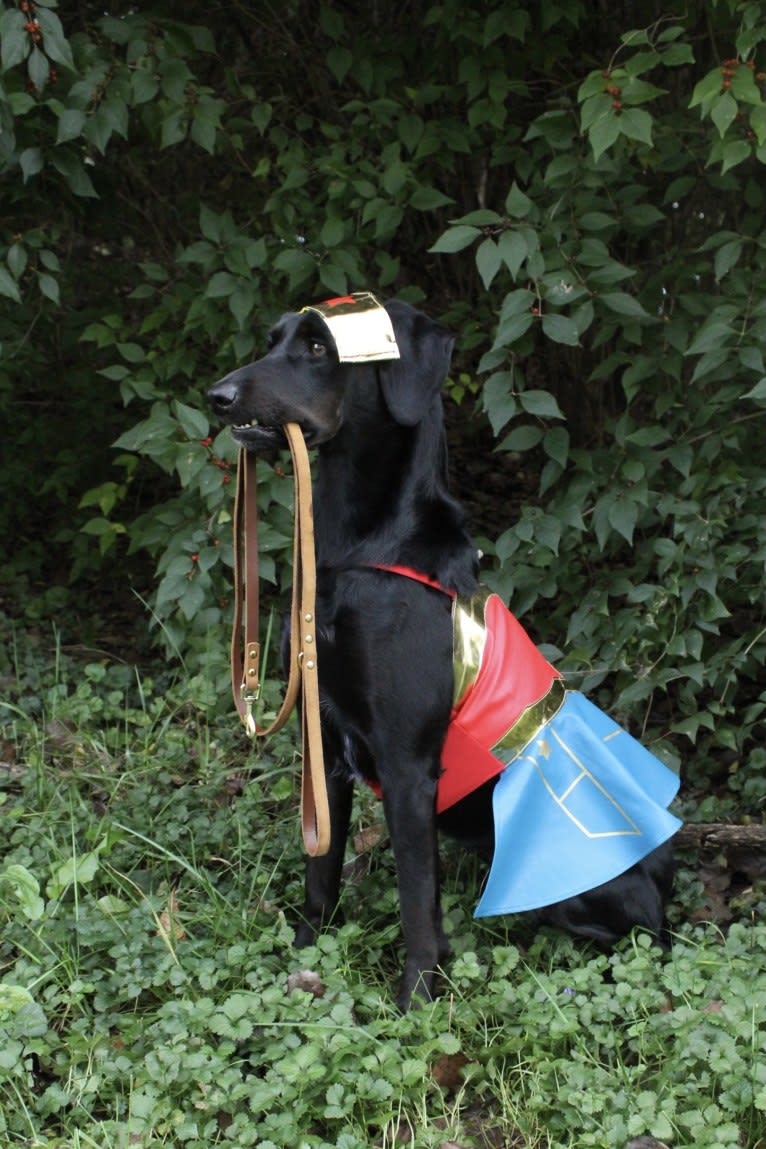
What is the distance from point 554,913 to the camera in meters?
2.53

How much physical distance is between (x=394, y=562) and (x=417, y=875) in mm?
628

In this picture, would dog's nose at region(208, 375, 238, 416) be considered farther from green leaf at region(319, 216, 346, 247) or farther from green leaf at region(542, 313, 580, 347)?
green leaf at region(319, 216, 346, 247)

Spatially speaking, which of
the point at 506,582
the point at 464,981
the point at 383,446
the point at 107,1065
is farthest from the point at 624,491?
the point at 107,1065

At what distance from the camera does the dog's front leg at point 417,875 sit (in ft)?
7.65

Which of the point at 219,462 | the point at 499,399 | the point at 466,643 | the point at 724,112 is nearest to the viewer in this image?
the point at 466,643

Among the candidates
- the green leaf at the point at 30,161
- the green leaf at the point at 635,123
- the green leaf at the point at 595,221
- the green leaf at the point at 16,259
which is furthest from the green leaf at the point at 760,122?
the green leaf at the point at 16,259

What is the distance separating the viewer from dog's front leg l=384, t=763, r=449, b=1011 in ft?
7.65

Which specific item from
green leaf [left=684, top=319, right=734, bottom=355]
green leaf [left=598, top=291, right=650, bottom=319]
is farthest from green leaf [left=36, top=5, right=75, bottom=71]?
green leaf [left=684, top=319, right=734, bottom=355]

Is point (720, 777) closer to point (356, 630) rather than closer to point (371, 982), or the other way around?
Answer: point (371, 982)

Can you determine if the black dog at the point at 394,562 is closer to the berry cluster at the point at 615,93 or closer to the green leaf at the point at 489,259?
the green leaf at the point at 489,259

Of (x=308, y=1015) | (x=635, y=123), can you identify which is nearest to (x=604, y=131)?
(x=635, y=123)

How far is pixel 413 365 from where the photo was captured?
7.44ft

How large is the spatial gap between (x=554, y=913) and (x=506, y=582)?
1.14m

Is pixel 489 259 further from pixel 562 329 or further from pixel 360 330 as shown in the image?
pixel 360 330
